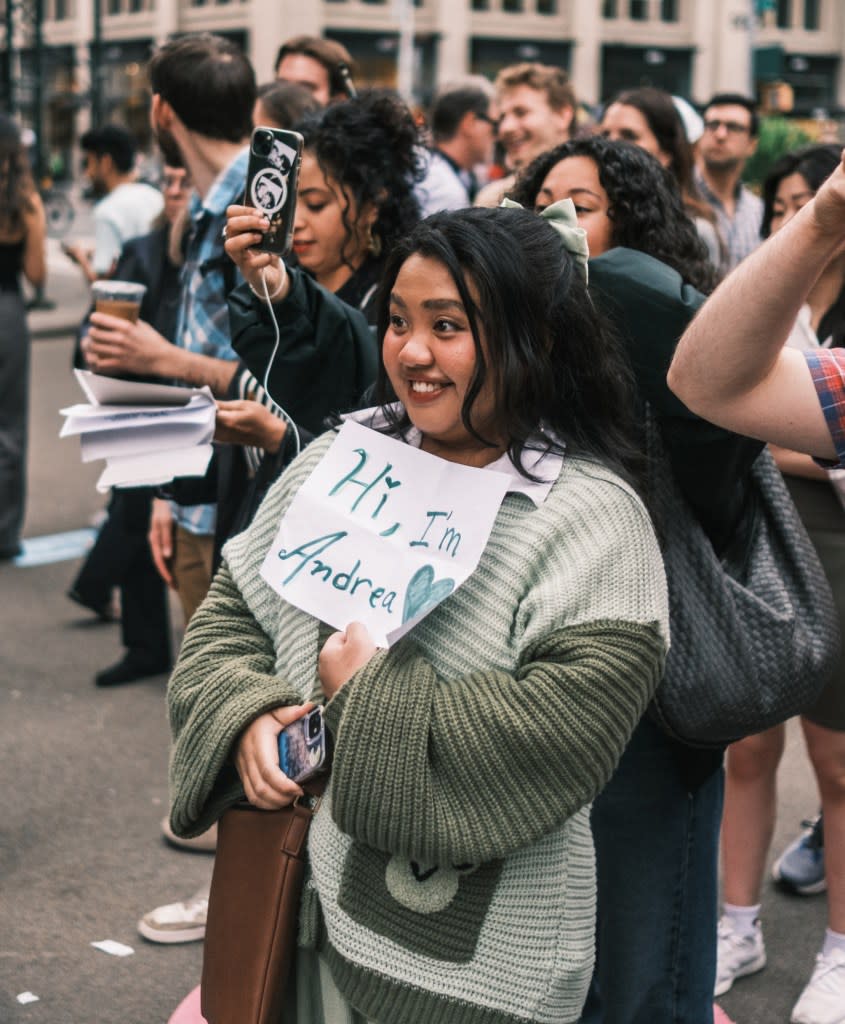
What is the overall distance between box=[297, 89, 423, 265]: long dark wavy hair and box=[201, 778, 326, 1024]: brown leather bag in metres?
1.60

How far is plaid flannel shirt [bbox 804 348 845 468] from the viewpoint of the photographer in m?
1.84

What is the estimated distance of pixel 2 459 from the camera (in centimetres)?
712

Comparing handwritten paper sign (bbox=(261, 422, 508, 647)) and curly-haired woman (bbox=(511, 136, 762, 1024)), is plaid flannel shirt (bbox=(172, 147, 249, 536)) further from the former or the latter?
handwritten paper sign (bbox=(261, 422, 508, 647))

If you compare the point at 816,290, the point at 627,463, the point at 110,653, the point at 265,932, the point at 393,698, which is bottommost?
the point at 110,653

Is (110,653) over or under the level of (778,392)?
under

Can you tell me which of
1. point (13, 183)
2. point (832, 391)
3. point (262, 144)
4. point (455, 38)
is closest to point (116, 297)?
point (262, 144)

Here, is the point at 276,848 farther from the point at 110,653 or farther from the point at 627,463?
the point at 110,653

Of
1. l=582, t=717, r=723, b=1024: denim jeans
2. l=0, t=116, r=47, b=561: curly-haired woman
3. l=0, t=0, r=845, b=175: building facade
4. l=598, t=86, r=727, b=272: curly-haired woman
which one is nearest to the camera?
l=582, t=717, r=723, b=1024: denim jeans

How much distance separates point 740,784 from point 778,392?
73.2 inches

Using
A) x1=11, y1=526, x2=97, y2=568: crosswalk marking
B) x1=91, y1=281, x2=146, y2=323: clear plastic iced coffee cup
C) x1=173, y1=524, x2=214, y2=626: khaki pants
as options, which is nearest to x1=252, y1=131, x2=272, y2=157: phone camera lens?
x1=91, y1=281, x2=146, y2=323: clear plastic iced coffee cup

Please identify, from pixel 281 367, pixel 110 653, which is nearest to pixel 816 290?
pixel 281 367

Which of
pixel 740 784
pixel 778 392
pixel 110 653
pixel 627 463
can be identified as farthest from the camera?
pixel 110 653

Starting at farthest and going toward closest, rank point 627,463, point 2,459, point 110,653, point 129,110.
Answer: point 129,110 < point 2,459 < point 110,653 < point 627,463

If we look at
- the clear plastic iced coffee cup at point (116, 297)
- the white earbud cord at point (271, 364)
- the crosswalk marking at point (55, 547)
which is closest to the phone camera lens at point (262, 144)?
the white earbud cord at point (271, 364)
